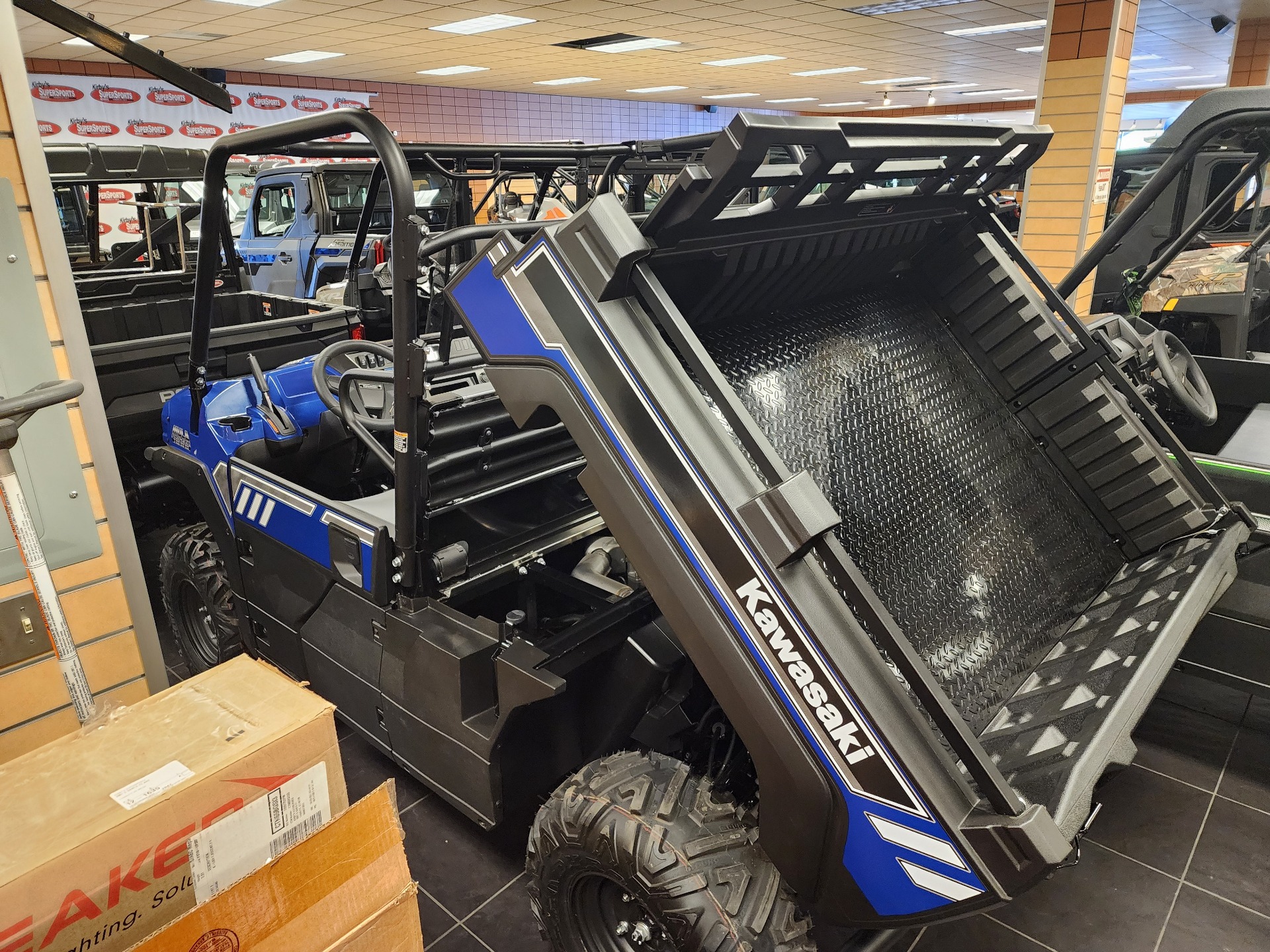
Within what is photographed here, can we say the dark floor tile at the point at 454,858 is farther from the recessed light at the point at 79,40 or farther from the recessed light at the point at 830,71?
the recessed light at the point at 830,71

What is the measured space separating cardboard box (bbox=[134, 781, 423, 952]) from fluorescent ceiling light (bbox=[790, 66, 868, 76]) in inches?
637

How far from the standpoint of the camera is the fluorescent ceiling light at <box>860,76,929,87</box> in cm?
1723

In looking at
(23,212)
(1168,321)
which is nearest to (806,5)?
(1168,321)

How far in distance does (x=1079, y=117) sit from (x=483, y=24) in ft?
22.5

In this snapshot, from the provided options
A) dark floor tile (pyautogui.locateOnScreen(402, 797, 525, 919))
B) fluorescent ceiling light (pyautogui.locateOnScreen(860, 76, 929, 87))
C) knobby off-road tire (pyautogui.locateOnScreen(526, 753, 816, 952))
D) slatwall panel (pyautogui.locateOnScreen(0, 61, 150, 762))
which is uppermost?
fluorescent ceiling light (pyautogui.locateOnScreen(860, 76, 929, 87))

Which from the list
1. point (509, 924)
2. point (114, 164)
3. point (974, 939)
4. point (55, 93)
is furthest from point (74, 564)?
point (55, 93)

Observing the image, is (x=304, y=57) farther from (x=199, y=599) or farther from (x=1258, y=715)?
(x=1258, y=715)

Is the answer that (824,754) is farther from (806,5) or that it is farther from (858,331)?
(806,5)

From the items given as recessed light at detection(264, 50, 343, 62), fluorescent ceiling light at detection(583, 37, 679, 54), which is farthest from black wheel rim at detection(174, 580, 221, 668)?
recessed light at detection(264, 50, 343, 62)

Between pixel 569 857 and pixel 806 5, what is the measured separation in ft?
33.2

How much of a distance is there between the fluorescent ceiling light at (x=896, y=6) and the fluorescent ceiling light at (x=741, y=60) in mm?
3851

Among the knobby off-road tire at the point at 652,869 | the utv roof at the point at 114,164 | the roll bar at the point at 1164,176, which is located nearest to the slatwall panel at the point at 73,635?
the knobby off-road tire at the point at 652,869

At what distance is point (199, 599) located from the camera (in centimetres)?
325

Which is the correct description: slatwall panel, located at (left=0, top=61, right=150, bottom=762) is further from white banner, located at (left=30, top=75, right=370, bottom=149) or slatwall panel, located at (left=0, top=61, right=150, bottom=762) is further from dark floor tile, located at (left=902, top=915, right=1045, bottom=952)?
white banner, located at (left=30, top=75, right=370, bottom=149)
